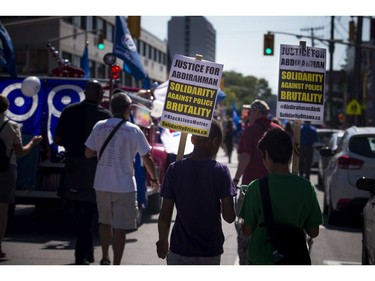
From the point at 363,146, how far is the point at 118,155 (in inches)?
221

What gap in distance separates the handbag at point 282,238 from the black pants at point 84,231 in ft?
13.8

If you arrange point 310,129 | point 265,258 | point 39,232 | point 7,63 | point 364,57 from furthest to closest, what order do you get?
point 364,57 → point 310,129 → point 7,63 → point 39,232 → point 265,258

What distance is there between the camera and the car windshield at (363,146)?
40.1ft

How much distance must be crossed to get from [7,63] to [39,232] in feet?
8.47

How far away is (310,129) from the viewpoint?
64.1 feet

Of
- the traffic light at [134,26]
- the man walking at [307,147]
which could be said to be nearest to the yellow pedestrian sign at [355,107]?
the man walking at [307,147]

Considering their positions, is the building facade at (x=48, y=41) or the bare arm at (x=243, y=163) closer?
the bare arm at (x=243, y=163)

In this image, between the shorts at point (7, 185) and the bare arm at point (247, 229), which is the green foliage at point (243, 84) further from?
the bare arm at point (247, 229)

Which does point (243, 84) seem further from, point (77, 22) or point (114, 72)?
point (114, 72)

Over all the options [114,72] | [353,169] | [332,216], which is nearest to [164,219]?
[114,72]

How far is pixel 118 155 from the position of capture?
788cm

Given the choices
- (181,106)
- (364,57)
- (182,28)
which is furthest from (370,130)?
(182,28)

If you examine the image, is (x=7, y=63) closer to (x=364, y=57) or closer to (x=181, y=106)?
(x=181, y=106)

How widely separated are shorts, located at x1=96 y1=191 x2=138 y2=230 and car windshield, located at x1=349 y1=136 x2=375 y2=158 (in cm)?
533
